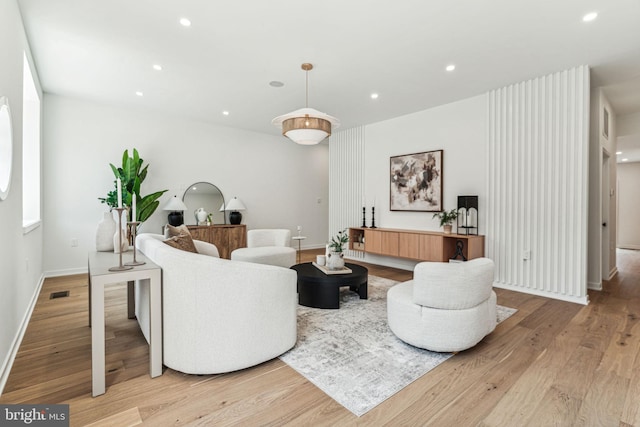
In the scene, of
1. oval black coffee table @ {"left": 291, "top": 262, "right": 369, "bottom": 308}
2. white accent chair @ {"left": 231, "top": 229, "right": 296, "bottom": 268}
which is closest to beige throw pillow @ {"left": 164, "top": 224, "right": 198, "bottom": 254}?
white accent chair @ {"left": 231, "top": 229, "right": 296, "bottom": 268}

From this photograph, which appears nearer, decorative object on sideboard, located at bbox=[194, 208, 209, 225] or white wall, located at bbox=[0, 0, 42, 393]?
white wall, located at bbox=[0, 0, 42, 393]

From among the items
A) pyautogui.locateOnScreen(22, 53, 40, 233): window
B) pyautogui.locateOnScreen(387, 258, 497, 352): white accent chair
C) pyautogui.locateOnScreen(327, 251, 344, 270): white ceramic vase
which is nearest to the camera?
pyautogui.locateOnScreen(387, 258, 497, 352): white accent chair

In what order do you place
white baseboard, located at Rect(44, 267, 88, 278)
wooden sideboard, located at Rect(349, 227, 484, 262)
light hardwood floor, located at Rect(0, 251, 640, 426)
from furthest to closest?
white baseboard, located at Rect(44, 267, 88, 278) < wooden sideboard, located at Rect(349, 227, 484, 262) < light hardwood floor, located at Rect(0, 251, 640, 426)

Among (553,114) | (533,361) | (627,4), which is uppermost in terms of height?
(627,4)

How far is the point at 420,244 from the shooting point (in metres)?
4.82

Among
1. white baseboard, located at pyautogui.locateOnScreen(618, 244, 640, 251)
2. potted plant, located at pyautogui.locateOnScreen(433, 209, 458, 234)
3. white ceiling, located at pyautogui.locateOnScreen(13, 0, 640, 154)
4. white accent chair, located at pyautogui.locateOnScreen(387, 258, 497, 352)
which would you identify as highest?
white ceiling, located at pyautogui.locateOnScreen(13, 0, 640, 154)

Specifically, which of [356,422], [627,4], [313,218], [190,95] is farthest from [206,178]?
[627,4]

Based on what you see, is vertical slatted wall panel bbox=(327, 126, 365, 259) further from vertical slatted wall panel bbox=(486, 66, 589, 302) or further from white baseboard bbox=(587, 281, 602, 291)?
white baseboard bbox=(587, 281, 602, 291)

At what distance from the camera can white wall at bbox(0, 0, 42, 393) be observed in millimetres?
2062

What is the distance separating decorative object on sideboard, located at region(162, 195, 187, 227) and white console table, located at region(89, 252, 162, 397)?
3497 millimetres

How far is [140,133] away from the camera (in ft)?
18.1

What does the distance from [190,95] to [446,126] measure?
400 centimetres

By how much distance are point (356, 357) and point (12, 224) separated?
279 cm

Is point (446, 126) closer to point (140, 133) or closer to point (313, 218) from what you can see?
point (313, 218)
